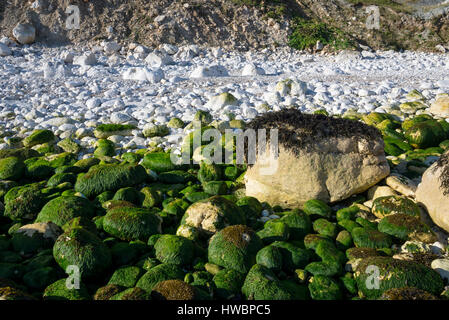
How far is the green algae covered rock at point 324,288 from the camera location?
367cm

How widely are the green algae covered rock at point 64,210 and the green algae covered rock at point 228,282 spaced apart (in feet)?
6.30

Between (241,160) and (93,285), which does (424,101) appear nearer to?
(241,160)

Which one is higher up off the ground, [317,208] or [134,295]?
[134,295]

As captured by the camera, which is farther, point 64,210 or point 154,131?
point 154,131

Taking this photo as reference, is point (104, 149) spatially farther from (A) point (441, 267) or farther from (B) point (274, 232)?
(A) point (441, 267)

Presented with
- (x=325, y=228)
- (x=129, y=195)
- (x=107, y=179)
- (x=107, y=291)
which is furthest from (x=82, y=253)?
(x=325, y=228)

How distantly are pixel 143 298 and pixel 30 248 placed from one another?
167 cm

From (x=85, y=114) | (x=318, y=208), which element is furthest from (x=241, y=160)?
(x=85, y=114)

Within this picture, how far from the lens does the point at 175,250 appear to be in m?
4.09

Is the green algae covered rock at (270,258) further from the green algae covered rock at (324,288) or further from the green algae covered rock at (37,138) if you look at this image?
the green algae covered rock at (37,138)

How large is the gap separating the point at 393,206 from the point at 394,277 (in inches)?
57.3

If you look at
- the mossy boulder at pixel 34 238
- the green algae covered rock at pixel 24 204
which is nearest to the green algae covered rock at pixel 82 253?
the mossy boulder at pixel 34 238

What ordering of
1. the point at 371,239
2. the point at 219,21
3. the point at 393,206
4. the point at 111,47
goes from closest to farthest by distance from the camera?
the point at 371,239 → the point at 393,206 → the point at 111,47 → the point at 219,21

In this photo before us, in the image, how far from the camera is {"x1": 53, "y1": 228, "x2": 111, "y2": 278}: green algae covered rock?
388 cm
